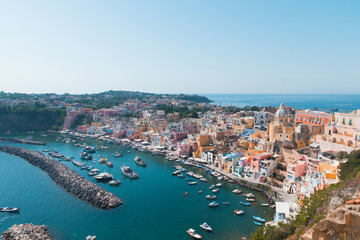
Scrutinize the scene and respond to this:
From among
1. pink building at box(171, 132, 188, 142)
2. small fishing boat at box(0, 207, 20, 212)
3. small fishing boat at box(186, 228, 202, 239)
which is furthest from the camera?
pink building at box(171, 132, 188, 142)

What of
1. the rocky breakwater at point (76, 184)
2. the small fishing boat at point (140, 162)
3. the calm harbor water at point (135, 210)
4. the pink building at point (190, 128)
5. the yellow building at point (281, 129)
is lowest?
the calm harbor water at point (135, 210)

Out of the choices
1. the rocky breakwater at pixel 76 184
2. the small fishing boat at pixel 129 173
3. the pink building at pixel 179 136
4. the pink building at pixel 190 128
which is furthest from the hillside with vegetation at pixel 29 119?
the small fishing boat at pixel 129 173

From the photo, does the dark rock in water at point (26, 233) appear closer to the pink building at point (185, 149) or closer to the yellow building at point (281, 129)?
the pink building at point (185, 149)

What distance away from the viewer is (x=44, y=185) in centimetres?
2836

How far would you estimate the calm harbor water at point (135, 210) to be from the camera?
19484 millimetres

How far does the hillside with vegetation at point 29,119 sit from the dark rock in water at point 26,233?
5320 centimetres

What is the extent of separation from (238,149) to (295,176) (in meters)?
10.9

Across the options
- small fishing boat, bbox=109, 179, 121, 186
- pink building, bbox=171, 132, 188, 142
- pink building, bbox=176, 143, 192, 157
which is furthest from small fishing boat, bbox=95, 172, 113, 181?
pink building, bbox=171, 132, 188, 142

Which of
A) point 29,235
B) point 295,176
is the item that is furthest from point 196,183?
point 29,235

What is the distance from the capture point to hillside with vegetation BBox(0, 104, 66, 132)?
6872 centimetres

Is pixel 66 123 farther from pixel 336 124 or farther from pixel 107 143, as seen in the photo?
pixel 336 124

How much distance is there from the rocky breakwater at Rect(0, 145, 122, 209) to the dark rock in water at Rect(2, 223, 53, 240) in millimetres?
4977

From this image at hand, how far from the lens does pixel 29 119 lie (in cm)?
7138

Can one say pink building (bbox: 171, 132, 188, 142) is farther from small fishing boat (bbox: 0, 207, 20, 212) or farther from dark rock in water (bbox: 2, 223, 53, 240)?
dark rock in water (bbox: 2, 223, 53, 240)
